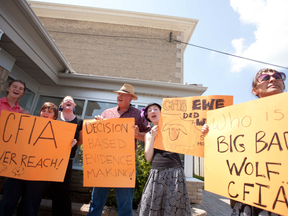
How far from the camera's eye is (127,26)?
751 centimetres

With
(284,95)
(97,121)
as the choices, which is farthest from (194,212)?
(284,95)

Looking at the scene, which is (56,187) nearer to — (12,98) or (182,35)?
(12,98)

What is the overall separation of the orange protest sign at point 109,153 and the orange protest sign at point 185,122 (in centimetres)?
37

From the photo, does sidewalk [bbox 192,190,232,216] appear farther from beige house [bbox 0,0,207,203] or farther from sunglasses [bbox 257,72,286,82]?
sunglasses [bbox 257,72,286,82]

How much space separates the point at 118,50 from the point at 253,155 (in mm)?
6967

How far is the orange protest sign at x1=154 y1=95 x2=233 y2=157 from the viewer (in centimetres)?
147

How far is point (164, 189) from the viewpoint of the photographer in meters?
1.62

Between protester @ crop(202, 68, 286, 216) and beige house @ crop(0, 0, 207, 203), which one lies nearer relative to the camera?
protester @ crop(202, 68, 286, 216)

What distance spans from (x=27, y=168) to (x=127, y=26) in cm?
768

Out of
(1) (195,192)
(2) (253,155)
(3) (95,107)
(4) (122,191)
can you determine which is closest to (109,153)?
(4) (122,191)

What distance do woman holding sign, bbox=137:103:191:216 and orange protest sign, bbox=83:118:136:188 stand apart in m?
0.22

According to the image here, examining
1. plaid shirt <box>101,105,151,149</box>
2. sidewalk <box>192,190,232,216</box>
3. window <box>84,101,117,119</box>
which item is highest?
window <box>84,101,117,119</box>

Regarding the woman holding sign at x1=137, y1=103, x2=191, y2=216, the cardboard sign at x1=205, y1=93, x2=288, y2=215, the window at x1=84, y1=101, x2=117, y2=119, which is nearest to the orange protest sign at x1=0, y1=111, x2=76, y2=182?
the woman holding sign at x1=137, y1=103, x2=191, y2=216

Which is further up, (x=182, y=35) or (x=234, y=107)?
(x=182, y=35)
